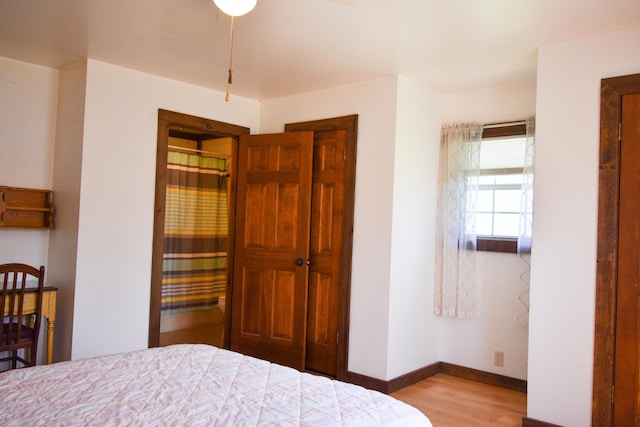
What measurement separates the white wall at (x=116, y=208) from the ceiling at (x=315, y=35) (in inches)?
7.4

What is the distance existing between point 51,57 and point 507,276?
12.5 ft

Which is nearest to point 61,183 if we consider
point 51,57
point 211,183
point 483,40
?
point 51,57

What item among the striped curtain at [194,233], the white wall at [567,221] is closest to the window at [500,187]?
the white wall at [567,221]

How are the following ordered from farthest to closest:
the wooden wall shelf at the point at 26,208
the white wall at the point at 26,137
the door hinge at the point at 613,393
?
the white wall at the point at 26,137 → the wooden wall shelf at the point at 26,208 → the door hinge at the point at 613,393

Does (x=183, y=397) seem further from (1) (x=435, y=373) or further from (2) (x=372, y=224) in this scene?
(1) (x=435, y=373)

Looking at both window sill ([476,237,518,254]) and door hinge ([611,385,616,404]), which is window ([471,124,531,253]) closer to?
window sill ([476,237,518,254])

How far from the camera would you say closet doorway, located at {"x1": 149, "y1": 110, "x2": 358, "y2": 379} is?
3975 mm

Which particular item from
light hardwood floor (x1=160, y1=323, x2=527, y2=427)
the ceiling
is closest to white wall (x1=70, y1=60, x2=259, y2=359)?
the ceiling

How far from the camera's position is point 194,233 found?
18.0 feet

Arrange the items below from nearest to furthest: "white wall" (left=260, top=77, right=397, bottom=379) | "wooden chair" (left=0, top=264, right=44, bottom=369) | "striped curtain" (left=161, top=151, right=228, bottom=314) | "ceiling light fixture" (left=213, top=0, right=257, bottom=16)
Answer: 1. "ceiling light fixture" (left=213, top=0, right=257, bottom=16)
2. "wooden chair" (left=0, top=264, right=44, bottom=369)
3. "white wall" (left=260, top=77, right=397, bottom=379)
4. "striped curtain" (left=161, top=151, right=228, bottom=314)

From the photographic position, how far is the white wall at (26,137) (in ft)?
11.9

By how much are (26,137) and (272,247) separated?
6.76ft

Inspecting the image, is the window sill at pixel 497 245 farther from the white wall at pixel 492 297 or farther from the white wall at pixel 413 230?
the white wall at pixel 413 230

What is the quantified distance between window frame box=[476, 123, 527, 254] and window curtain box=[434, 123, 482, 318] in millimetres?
58
